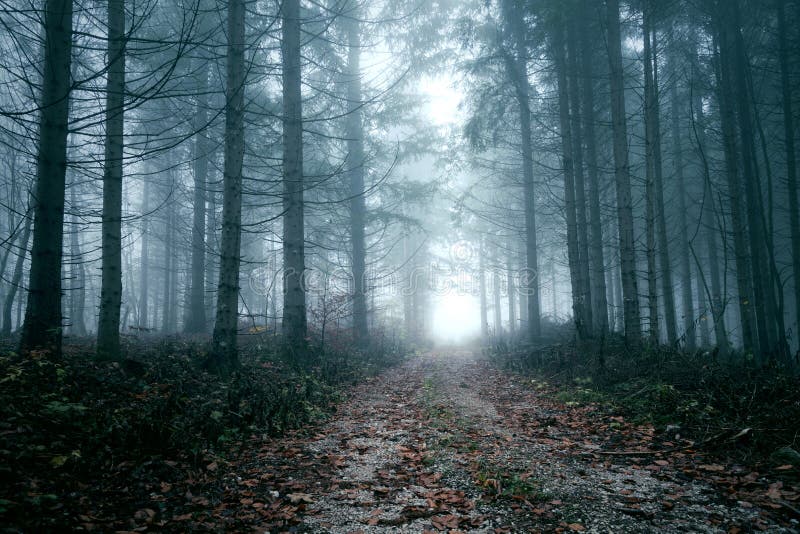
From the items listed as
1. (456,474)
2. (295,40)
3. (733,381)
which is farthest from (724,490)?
(295,40)

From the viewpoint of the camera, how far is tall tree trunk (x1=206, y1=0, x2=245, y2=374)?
24.3ft

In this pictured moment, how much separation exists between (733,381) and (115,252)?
10.3 meters

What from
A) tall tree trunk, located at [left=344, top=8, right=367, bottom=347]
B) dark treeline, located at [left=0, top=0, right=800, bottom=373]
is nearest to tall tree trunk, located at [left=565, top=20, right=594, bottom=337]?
dark treeline, located at [left=0, top=0, right=800, bottom=373]

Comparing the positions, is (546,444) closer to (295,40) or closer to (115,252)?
(115,252)

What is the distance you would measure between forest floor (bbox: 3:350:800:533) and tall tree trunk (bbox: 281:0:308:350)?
477 centimetres

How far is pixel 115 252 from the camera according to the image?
6.91m

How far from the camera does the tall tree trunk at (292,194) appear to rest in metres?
10.2

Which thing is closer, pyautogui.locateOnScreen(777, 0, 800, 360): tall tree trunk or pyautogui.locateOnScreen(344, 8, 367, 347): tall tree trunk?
pyautogui.locateOnScreen(777, 0, 800, 360): tall tree trunk

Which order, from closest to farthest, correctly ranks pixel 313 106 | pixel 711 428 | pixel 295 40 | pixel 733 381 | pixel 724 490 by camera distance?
1. pixel 724 490
2. pixel 711 428
3. pixel 733 381
4. pixel 295 40
5. pixel 313 106

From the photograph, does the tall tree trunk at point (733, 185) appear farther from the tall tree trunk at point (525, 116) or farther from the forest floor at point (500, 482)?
the forest floor at point (500, 482)

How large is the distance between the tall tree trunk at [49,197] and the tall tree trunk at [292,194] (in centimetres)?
477

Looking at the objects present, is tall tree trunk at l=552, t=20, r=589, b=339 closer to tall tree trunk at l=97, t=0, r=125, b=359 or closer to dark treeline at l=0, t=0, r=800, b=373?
dark treeline at l=0, t=0, r=800, b=373

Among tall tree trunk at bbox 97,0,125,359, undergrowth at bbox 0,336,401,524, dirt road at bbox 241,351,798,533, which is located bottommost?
dirt road at bbox 241,351,798,533

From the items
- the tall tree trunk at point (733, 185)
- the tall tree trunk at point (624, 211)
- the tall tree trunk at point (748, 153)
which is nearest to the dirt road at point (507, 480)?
the tall tree trunk at point (624, 211)
